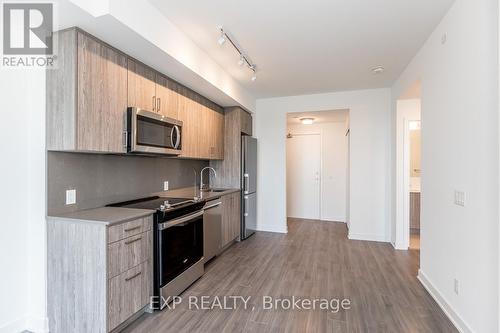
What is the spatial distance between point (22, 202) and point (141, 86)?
1.44m

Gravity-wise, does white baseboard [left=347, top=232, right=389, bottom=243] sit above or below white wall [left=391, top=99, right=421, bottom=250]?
below

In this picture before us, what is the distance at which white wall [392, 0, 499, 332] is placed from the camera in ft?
5.53

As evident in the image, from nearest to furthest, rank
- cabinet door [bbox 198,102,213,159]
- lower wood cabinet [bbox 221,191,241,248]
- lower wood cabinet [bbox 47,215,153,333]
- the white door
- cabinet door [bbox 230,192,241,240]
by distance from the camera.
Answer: lower wood cabinet [bbox 47,215,153,333] < cabinet door [bbox 198,102,213,159] < lower wood cabinet [bbox 221,191,241,248] < cabinet door [bbox 230,192,241,240] < the white door

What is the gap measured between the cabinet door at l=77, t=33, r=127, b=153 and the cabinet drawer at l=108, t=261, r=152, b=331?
1072mm

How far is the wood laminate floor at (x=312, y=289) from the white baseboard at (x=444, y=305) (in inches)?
1.9

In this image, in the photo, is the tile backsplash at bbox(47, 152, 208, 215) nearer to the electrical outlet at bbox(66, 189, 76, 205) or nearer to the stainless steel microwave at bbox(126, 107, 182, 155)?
the electrical outlet at bbox(66, 189, 76, 205)

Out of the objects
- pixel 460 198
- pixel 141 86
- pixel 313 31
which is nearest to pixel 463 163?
pixel 460 198

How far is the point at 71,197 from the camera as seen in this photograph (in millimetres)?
2260

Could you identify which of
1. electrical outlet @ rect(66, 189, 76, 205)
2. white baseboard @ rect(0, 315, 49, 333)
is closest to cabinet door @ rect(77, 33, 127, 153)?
electrical outlet @ rect(66, 189, 76, 205)

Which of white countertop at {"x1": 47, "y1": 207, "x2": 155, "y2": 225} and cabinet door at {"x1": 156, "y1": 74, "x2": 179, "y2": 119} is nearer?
white countertop at {"x1": 47, "y1": 207, "x2": 155, "y2": 225}

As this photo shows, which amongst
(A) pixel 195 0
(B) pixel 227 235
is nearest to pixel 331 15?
(A) pixel 195 0

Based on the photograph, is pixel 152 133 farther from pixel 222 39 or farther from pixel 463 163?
pixel 463 163

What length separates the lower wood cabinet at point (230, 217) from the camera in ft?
13.1

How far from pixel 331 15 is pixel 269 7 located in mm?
600
